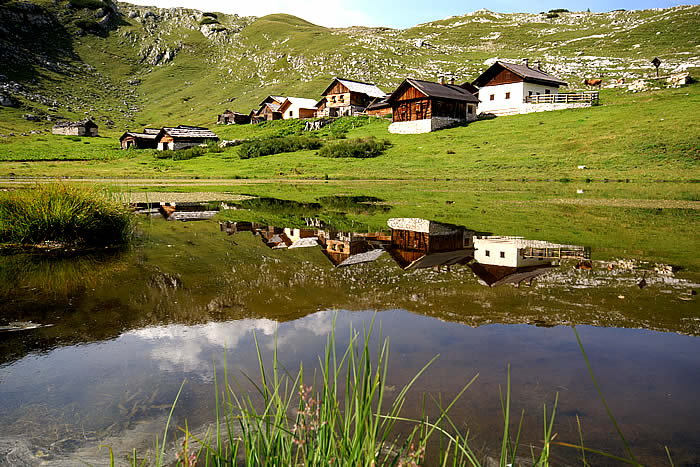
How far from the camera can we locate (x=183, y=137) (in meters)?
65.3

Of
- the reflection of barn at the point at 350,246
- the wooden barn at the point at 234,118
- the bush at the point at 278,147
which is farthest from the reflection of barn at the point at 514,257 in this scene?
the wooden barn at the point at 234,118

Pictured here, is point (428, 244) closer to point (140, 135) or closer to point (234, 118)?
point (140, 135)

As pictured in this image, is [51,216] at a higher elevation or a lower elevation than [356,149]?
lower

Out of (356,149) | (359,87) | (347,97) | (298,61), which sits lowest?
(356,149)

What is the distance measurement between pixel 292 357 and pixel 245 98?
13923 cm

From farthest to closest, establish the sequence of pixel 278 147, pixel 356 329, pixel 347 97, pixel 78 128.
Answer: pixel 78 128
pixel 347 97
pixel 278 147
pixel 356 329

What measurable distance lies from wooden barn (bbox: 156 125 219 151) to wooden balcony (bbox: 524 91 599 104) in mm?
44729

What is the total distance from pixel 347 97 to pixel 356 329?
257 ft

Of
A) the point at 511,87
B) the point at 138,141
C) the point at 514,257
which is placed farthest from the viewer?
the point at 138,141

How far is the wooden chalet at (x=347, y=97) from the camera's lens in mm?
78188

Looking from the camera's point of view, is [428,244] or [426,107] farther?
[426,107]

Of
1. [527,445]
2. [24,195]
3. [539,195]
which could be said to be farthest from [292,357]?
[539,195]

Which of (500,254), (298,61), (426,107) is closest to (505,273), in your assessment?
(500,254)

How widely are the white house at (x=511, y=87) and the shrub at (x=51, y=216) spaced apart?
51.7 m
